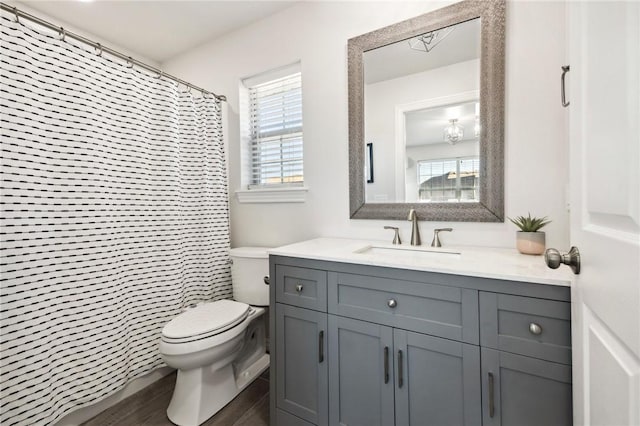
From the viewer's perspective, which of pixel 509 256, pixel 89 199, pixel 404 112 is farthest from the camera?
pixel 404 112

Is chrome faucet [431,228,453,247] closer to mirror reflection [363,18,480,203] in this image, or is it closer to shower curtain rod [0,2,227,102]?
→ mirror reflection [363,18,480,203]

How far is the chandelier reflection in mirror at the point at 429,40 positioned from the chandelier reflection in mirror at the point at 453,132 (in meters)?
0.43

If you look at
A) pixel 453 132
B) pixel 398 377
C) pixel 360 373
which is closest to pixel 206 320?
pixel 360 373

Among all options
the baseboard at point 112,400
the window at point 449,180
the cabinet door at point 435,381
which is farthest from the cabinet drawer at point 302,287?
the baseboard at point 112,400

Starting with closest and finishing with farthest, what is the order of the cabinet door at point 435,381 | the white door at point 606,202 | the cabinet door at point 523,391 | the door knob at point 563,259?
the white door at point 606,202 → the door knob at point 563,259 → the cabinet door at point 523,391 → the cabinet door at point 435,381

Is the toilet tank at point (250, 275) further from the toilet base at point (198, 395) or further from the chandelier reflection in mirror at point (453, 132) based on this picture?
the chandelier reflection in mirror at point (453, 132)

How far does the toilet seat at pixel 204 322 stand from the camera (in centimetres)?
143

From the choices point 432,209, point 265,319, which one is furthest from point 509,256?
point 265,319

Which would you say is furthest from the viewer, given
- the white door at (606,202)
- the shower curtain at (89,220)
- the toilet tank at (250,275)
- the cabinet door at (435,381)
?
the toilet tank at (250,275)

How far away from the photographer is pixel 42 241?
1315mm

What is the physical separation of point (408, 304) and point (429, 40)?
1.38 meters

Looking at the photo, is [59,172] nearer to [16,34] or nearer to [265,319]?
[16,34]

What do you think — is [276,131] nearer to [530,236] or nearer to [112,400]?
[530,236]

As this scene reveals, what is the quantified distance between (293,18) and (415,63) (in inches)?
38.9
